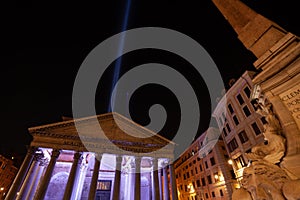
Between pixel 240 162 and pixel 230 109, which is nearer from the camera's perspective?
pixel 240 162

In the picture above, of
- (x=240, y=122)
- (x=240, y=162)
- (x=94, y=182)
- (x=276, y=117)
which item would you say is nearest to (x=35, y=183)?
(x=94, y=182)

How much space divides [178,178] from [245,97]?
30.5m

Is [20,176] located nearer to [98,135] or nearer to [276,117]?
[98,135]

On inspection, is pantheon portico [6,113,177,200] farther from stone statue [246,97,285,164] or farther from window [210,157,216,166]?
window [210,157,216,166]

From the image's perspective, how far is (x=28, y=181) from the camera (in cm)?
1463

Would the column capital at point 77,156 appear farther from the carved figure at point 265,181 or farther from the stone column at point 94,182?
the carved figure at point 265,181

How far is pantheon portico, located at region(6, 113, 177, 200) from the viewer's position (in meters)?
14.4

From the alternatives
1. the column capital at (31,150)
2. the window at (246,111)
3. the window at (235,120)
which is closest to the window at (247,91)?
the window at (246,111)

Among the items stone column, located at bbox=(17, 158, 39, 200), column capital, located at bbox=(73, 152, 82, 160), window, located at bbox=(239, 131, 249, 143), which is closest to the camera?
stone column, located at bbox=(17, 158, 39, 200)

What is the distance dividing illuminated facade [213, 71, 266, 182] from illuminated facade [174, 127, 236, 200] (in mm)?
3763

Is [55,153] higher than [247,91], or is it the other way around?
[247,91]

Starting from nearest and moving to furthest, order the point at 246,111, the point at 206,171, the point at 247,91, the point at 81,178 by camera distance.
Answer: the point at 81,178
the point at 246,111
the point at 247,91
the point at 206,171

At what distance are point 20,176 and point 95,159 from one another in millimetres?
6115

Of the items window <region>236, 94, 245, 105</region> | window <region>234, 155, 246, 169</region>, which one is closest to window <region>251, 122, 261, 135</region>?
window <region>236, 94, 245, 105</region>
